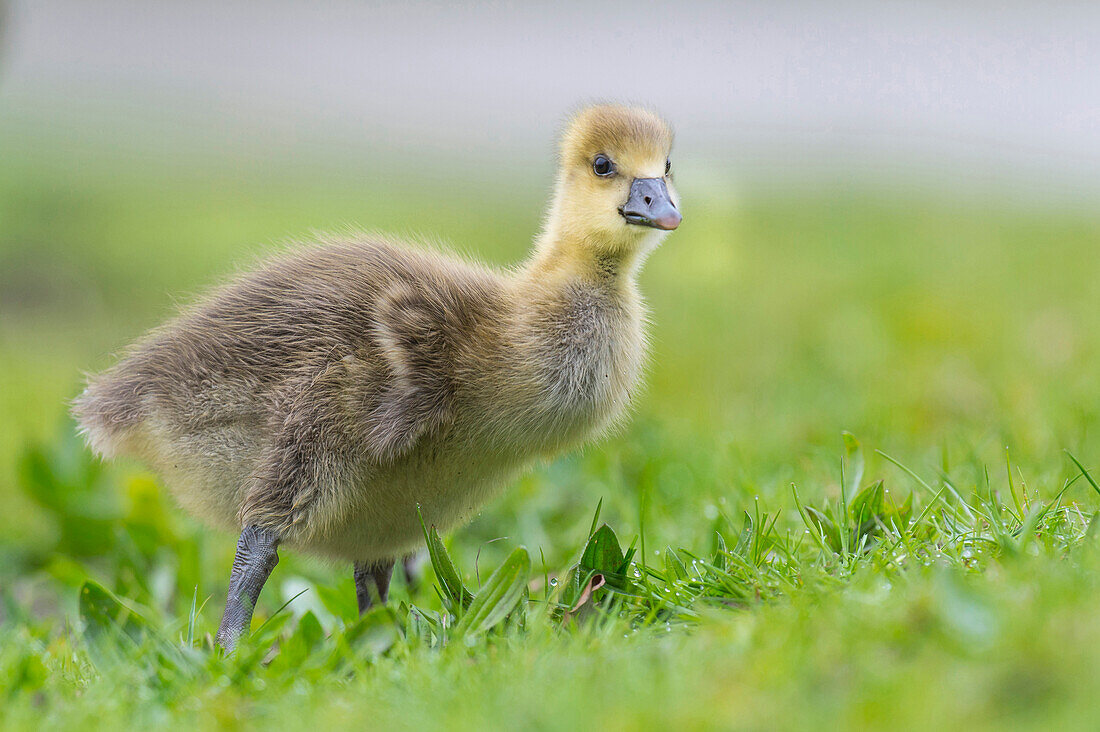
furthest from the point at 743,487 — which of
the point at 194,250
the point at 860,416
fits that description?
the point at 194,250

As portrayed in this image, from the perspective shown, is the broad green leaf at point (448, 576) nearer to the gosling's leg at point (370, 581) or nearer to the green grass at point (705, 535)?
the green grass at point (705, 535)

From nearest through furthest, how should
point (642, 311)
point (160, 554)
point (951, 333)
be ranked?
point (642, 311)
point (160, 554)
point (951, 333)

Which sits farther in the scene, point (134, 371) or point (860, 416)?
point (860, 416)

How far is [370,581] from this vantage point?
372cm

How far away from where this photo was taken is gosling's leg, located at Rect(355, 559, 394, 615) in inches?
144

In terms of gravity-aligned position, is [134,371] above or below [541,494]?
above

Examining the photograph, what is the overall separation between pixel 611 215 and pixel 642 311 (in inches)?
12.9

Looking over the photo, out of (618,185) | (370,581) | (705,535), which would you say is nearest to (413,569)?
(370,581)

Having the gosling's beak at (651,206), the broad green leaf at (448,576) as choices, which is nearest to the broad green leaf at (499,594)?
the broad green leaf at (448,576)

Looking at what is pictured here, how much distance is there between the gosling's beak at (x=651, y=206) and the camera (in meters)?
3.29

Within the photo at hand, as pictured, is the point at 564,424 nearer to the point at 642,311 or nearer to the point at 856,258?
the point at 642,311

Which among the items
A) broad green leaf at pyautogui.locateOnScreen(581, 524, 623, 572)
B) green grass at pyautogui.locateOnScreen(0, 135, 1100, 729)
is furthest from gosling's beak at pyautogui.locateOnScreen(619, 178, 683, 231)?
broad green leaf at pyautogui.locateOnScreen(581, 524, 623, 572)

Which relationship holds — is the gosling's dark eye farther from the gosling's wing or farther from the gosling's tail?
the gosling's tail

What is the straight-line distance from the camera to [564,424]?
328 cm
